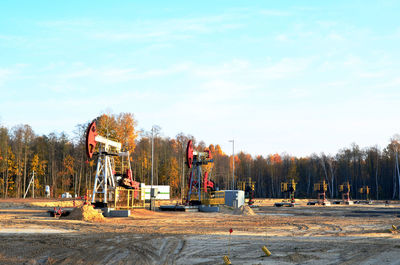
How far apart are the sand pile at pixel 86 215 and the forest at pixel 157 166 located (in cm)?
2463

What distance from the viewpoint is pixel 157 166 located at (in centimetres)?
8081

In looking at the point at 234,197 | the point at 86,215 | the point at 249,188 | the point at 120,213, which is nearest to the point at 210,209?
the point at 234,197

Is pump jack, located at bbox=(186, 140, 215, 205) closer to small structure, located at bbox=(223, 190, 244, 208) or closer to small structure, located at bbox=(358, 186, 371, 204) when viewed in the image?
small structure, located at bbox=(223, 190, 244, 208)

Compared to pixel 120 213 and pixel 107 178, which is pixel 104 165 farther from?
pixel 120 213

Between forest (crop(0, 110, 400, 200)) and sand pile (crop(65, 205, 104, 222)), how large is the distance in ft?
80.8

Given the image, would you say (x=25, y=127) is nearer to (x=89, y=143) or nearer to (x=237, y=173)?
(x=89, y=143)

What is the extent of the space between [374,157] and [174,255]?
108035mm

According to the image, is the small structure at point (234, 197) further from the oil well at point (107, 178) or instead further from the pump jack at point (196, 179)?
the oil well at point (107, 178)

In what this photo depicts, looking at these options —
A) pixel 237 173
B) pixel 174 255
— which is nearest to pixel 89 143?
pixel 174 255

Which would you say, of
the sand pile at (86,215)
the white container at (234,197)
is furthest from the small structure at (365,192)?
the sand pile at (86,215)

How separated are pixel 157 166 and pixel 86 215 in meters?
55.1

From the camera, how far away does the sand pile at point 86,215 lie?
25.6 metres

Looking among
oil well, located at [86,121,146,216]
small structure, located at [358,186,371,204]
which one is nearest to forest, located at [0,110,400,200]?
small structure, located at [358,186,371,204]

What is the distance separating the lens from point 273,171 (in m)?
124
